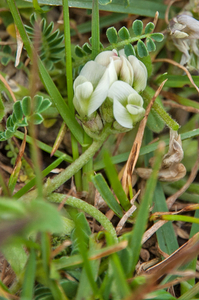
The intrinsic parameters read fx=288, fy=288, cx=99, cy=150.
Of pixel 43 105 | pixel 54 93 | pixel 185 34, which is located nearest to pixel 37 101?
pixel 43 105

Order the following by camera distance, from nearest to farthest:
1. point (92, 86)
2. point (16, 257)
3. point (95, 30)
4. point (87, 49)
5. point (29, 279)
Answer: point (29, 279), point (16, 257), point (92, 86), point (95, 30), point (87, 49)

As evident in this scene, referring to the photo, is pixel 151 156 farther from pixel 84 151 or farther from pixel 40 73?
pixel 40 73

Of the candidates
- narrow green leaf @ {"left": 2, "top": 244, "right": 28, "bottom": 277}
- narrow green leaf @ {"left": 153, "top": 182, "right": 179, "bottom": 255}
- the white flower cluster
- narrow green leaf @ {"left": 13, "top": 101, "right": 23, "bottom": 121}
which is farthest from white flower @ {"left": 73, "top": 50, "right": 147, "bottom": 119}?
narrow green leaf @ {"left": 2, "top": 244, "right": 28, "bottom": 277}

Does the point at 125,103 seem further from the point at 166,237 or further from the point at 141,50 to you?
the point at 166,237

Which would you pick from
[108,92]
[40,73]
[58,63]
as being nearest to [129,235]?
[108,92]

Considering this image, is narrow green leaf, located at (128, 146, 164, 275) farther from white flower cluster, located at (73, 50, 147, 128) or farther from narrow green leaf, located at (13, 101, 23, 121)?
narrow green leaf, located at (13, 101, 23, 121)

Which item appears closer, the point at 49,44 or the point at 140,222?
the point at 140,222
